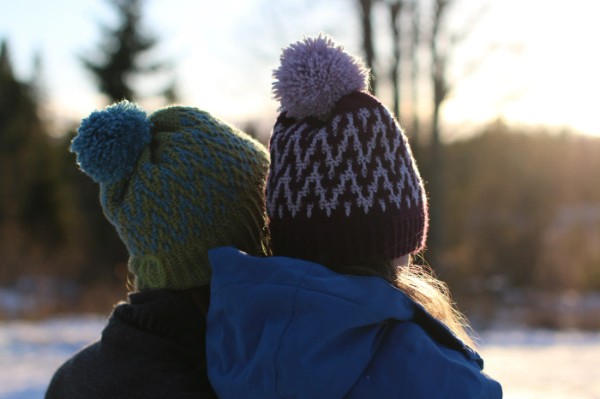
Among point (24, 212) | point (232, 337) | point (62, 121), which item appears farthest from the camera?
point (62, 121)

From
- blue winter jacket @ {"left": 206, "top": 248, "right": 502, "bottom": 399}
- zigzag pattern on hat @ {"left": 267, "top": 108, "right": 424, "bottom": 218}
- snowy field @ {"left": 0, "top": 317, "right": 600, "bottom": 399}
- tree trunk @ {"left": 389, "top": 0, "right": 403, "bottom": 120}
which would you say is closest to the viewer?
blue winter jacket @ {"left": 206, "top": 248, "right": 502, "bottom": 399}

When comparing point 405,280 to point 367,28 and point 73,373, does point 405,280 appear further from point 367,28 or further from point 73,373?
point 367,28

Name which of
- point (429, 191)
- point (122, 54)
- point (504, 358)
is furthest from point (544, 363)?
point (122, 54)

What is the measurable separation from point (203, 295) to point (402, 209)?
54cm

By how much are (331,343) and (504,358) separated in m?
7.59

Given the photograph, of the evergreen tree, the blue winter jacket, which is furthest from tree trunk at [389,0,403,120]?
the blue winter jacket

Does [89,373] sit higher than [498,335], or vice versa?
[89,373]

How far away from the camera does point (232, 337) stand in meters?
1.43

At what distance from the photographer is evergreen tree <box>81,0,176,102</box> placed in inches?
777

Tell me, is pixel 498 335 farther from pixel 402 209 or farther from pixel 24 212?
pixel 24 212

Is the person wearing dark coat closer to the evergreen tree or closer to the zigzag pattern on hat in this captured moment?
the zigzag pattern on hat

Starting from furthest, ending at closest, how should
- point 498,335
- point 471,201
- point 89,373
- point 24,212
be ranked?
point 24,212, point 471,201, point 498,335, point 89,373

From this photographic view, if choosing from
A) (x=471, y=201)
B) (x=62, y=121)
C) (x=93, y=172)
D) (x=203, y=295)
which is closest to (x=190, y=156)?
(x=93, y=172)

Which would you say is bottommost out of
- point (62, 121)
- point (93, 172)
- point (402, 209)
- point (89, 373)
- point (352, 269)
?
point (89, 373)
